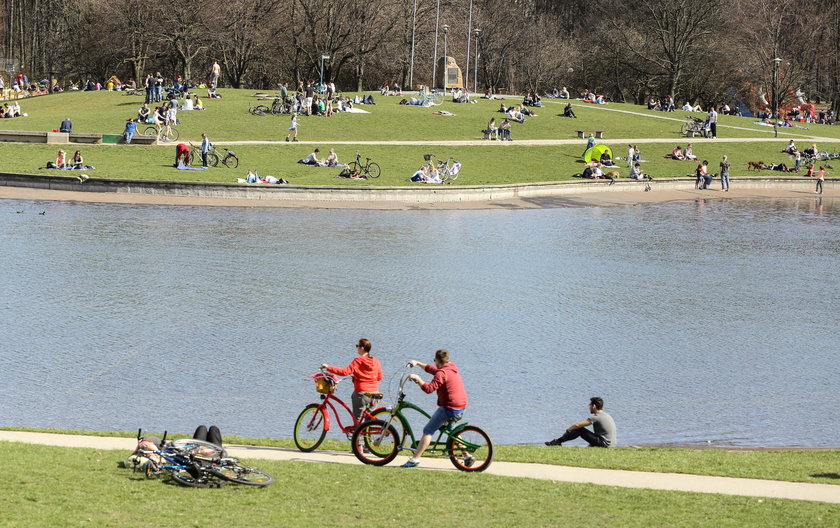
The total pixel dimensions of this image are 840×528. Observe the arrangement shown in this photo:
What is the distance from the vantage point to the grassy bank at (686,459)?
41.9 ft

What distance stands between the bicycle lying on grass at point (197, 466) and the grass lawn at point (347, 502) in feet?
0.38

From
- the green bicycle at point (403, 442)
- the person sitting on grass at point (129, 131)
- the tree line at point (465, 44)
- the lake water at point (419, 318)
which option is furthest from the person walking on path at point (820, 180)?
the green bicycle at point (403, 442)

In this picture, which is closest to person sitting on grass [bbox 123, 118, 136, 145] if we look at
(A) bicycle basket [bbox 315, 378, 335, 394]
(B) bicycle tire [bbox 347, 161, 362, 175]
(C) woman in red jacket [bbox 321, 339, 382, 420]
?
(B) bicycle tire [bbox 347, 161, 362, 175]

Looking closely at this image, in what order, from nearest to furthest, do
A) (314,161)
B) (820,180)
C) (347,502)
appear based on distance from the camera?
(347,502) → (314,161) → (820,180)

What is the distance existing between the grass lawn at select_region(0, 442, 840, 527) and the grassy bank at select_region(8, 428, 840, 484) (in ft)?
4.03

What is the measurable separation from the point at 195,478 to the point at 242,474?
51cm

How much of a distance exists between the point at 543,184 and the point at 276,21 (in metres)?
44.8

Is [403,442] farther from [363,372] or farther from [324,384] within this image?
[324,384]

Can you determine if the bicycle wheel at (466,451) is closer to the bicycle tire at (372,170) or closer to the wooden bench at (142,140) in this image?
the bicycle tire at (372,170)

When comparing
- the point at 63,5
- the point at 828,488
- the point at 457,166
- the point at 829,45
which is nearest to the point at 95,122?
the point at 457,166

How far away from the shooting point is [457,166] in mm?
45938

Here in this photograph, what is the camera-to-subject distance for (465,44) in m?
98.1

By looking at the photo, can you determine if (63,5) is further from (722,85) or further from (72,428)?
(72,428)

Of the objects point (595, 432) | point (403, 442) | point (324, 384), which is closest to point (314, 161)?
point (595, 432)
